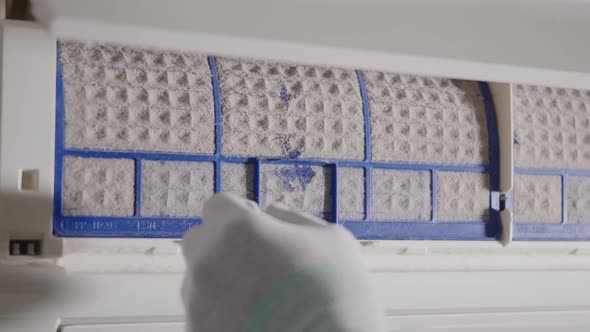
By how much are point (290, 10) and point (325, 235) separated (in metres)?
0.20

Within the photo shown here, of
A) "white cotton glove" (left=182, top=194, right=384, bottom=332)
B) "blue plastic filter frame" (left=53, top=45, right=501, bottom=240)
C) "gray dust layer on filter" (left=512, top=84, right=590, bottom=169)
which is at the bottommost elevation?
"white cotton glove" (left=182, top=194, right=384, bottom=332)

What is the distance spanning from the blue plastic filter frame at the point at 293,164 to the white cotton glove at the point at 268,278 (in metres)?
0.08

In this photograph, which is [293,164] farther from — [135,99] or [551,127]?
[551,127]

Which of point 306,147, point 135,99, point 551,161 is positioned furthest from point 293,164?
point 551,161

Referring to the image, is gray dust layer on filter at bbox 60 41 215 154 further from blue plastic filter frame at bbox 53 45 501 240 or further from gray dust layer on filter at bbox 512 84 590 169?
gray dust layer on filter at bbox 512 84 590 169

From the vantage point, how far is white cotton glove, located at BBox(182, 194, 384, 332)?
2.02 ft

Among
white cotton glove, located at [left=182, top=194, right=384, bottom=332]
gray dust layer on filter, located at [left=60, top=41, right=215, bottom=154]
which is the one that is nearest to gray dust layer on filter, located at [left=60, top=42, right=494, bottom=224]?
gray dust layer on filter, located at [left=60, top=41, right=215, bottom=154]

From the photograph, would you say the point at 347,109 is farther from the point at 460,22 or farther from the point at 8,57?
the point at 8,57

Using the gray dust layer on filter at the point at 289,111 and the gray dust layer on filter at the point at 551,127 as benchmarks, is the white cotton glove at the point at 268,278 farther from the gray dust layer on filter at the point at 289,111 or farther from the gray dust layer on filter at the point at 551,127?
the gray dust layer on filter at the point at 551,127

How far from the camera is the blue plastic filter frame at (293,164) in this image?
26.8 inches

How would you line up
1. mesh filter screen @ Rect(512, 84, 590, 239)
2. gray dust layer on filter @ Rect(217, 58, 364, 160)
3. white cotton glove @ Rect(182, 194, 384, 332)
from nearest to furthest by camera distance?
white cotton glove @ Rect(182, 194, 384, 332)
gray dust layer on filter @ Rect(217, 58, 364, 160)
mesh filter screen @ Rect(512, 84, 590, 239)

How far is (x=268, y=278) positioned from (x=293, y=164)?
0.17 m

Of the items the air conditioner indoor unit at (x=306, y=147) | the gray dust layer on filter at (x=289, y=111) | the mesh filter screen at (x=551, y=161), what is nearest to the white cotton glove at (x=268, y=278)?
the air conditioner indoor unit at (x=306, y=147)

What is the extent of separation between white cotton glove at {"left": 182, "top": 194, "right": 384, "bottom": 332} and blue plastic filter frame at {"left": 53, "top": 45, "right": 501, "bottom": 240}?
0.08 m
